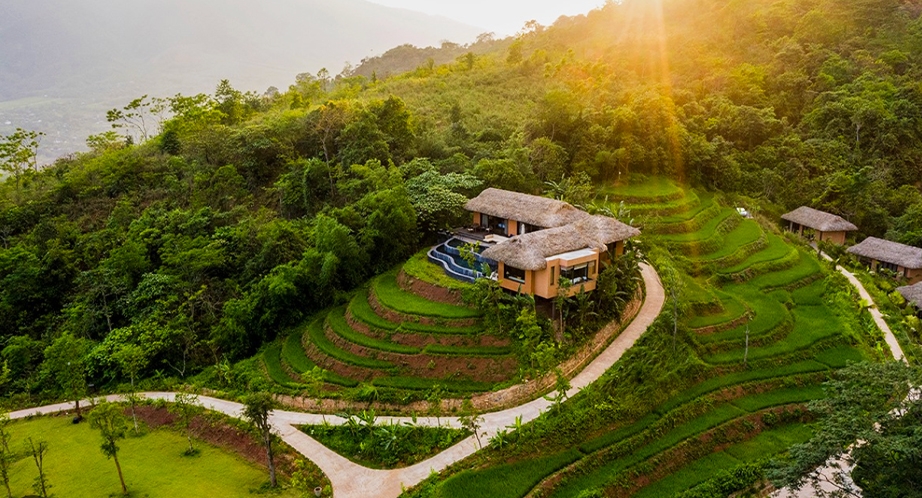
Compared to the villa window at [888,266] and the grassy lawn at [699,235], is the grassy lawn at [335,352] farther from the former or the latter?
the villa window at [888,266]

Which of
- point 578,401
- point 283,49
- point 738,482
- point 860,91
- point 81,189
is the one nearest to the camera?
Result: point 738,482

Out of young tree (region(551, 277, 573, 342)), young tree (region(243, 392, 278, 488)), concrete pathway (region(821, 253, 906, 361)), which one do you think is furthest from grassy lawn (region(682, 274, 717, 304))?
young tree (region(243, 392, 278, 488))

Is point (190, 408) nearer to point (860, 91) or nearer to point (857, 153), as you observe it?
point (857, 153)

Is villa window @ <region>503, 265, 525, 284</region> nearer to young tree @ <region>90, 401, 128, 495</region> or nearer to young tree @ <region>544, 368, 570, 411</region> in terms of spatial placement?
young tree @ <region>544, 368, 570, 411</region>

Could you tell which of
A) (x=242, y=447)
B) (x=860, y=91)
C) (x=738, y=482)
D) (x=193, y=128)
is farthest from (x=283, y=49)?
(x=738, y=482)

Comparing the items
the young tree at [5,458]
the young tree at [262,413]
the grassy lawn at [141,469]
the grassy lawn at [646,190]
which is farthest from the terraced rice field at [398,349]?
the grassy lawn at [646,190]

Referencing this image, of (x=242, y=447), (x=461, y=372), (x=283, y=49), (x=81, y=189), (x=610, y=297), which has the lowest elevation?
(x=242, y=447)
